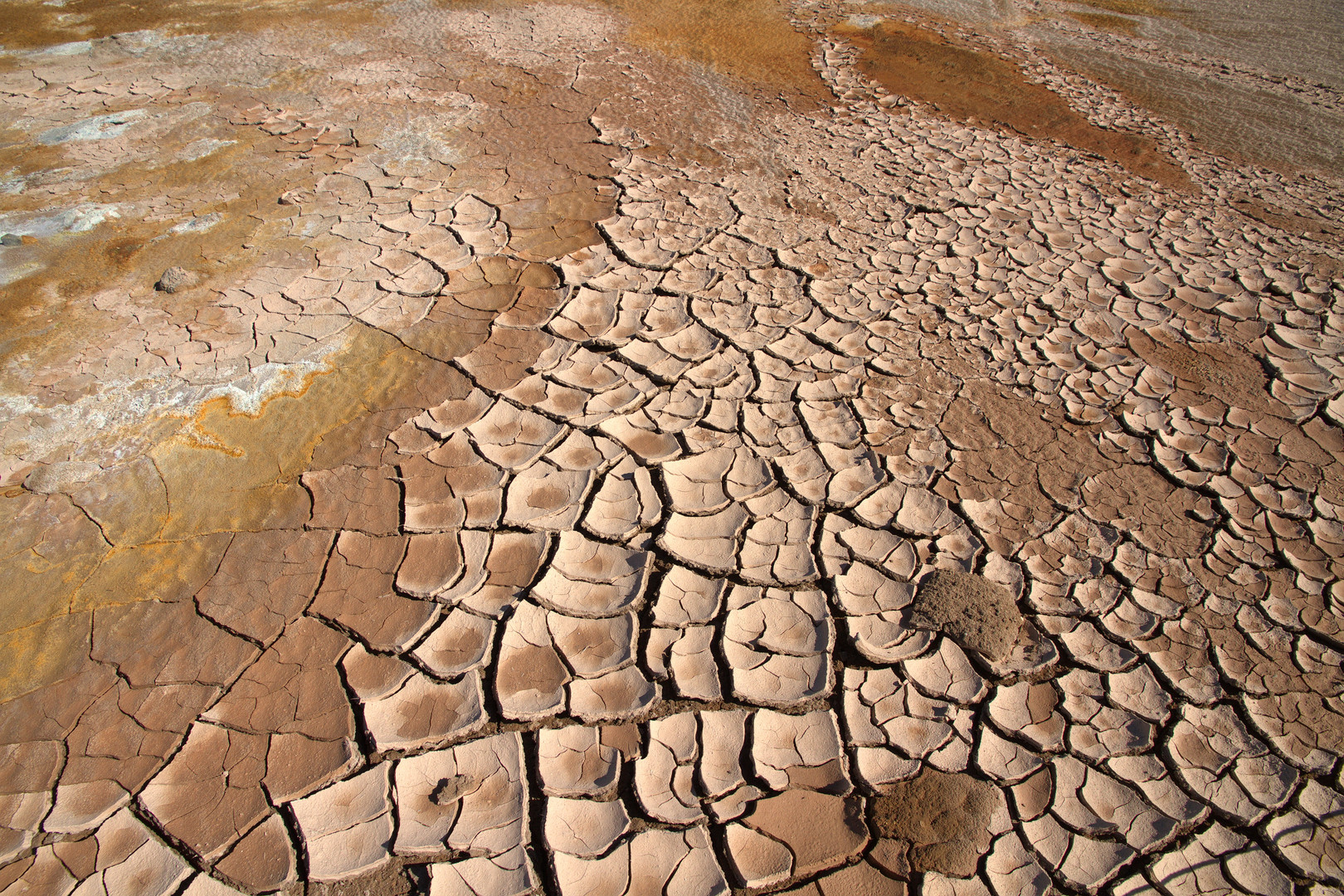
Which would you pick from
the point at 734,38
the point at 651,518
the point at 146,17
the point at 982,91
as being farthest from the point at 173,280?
the point at 982,91

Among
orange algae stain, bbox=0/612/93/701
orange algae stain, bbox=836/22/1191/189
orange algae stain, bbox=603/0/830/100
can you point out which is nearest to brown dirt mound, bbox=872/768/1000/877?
orange algae stain, bbox=0/612/93/701

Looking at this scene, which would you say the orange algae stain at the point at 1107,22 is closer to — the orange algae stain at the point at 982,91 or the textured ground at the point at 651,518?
the orange algae stain at the point at 982,91

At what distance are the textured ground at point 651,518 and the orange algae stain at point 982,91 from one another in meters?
0.37

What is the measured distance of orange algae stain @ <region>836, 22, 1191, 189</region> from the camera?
432cm

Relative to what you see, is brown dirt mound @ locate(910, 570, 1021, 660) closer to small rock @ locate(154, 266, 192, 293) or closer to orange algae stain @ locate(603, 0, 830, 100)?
small rock @ locate(154, 266, 192, 293)

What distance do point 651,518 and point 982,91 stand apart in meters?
4.47

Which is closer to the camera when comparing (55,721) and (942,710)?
(55,721)

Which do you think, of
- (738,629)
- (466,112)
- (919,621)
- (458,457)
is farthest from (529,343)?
(466,112)

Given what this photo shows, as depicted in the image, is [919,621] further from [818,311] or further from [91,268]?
[91,268]

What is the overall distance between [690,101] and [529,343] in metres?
2.64

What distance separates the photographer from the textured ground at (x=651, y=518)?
158 centimetres

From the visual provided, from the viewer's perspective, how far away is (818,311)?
9.85ft

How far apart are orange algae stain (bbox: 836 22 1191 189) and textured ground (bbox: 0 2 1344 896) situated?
0.37 meters

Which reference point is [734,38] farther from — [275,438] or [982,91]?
[275,438]
